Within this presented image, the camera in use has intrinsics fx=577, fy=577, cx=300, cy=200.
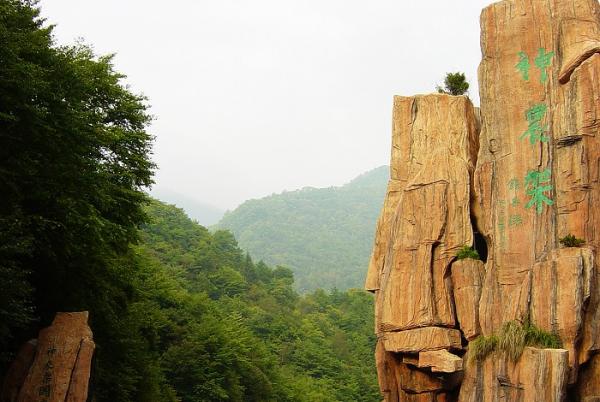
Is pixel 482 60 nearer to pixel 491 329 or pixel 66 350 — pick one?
pixel 491 329

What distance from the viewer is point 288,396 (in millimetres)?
30969

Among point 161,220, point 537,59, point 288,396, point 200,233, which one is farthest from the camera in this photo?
point 200,233

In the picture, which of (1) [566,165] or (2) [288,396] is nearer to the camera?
(1) [566,165]

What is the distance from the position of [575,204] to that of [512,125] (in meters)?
2.31

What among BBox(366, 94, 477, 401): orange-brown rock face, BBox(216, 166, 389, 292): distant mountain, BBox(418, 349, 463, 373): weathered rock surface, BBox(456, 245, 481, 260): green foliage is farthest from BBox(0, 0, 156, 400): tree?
BBox(216, 166, 389, 292): distant mountain

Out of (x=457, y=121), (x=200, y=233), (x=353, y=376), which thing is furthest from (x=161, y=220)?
(x=457, y=121)

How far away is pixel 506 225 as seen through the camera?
12.8 m

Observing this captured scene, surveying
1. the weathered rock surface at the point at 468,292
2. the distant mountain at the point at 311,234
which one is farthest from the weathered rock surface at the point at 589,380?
the distant mountain at the point at 311,234

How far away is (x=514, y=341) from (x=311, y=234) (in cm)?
12325

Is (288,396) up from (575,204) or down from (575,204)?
down

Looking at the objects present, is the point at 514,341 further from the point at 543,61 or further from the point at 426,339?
the point at 543,61

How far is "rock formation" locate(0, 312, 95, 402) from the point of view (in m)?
9.41

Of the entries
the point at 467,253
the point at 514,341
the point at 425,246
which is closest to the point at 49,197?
the point at 425,246

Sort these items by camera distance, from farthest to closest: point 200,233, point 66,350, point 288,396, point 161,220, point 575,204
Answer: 1. point 200,233
2. point 161,220
3. point 288,396
4. point 575,204
5. point 66,350
